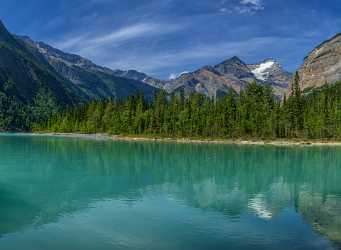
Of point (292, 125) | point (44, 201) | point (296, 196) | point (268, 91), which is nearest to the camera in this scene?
point (44, 201)

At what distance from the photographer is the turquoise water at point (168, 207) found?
28234 millimetres

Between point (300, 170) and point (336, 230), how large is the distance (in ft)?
142

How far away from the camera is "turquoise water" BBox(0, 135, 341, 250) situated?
92.6 ft

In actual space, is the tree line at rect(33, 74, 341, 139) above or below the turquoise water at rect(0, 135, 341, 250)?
above

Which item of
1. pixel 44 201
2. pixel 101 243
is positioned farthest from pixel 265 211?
pixel 44 201

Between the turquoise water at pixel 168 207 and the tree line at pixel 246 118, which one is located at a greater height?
the tree line at pixel 246 118

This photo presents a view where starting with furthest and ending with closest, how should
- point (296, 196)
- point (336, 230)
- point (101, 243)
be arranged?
point (296, 196) → point (336, 230) → point (101, 243)

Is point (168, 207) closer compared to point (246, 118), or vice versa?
point (168, 207)

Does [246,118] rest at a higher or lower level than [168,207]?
higher

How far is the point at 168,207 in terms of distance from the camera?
3972 cm

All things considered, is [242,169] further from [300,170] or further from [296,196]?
[296,196]

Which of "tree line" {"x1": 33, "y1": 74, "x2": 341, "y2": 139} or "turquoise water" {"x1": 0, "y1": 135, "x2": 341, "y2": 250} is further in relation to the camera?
"tree line" {"x1": 33, "y1": 74, "x2": 341, "y2": 139}

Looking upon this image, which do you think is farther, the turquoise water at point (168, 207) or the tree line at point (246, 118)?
the tree line at point (246, 118)

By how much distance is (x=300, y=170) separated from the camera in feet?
240
